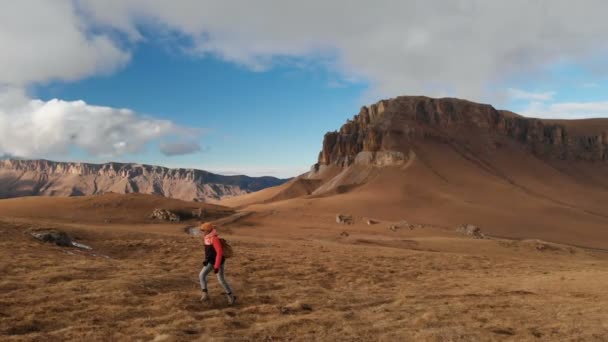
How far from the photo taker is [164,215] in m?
53.7

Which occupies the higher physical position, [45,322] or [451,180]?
[451,180]

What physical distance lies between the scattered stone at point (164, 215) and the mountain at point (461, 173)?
21.0m

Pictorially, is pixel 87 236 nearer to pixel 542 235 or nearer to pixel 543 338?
pixel 543 338

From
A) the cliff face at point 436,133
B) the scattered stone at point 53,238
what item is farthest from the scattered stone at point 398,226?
the cliff face at point 436,133

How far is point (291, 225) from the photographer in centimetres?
5441

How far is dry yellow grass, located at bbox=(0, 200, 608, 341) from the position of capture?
10.4m

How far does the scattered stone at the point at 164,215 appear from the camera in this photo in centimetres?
5310

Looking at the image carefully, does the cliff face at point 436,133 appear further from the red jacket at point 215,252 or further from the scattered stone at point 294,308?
the red jacket at point 215,252

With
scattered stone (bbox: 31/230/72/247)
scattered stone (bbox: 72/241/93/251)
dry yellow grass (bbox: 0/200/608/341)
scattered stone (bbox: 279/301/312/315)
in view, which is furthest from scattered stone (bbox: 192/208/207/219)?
scattered stone (bbox: 279/301/312/315)

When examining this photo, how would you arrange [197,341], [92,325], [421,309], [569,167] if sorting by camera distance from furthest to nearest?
[569,167] → [421,309] → [92,325] → [197,341]

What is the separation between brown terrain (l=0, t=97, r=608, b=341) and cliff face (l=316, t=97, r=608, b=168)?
90.3 ft

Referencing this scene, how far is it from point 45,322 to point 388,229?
45040 millimetres

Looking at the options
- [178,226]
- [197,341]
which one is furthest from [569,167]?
[197,341]

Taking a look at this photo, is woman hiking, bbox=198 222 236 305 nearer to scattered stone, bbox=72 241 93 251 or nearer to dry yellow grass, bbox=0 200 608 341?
dry yellow grass, bbox=0 200 608 341
